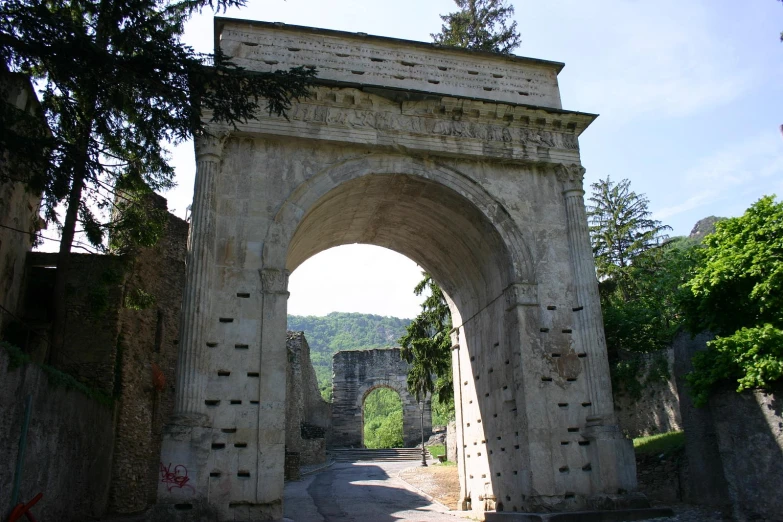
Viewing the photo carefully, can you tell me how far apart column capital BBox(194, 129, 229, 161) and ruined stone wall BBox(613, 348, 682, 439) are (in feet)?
36.6

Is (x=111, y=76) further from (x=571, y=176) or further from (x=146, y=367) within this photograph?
(x=146, y=367)

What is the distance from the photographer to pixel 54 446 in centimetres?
1064

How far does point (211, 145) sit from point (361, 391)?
29303mm

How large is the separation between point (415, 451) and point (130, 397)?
21.3 meters

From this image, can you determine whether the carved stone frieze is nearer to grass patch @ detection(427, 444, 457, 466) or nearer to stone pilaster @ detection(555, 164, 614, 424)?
stone pilaster @ detection(555, 164, 614, 424)

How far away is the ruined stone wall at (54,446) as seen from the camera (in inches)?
346

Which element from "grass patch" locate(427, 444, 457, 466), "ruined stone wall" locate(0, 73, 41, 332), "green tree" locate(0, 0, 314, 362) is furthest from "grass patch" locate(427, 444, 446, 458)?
"green tree" locate(0, 0, 314, 362)

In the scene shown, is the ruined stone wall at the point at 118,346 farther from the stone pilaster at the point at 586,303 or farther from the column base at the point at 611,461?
the column base at the point at 611,461

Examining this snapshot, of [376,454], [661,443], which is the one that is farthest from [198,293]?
[376,454]

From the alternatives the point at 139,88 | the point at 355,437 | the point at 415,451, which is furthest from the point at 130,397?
the point at 355,437

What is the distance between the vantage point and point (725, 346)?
1038 cm

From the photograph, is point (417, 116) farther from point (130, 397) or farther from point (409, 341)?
point (409, 341)

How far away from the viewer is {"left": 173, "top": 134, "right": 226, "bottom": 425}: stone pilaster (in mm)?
10445

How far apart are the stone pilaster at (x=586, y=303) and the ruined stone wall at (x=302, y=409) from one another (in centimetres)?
1494
